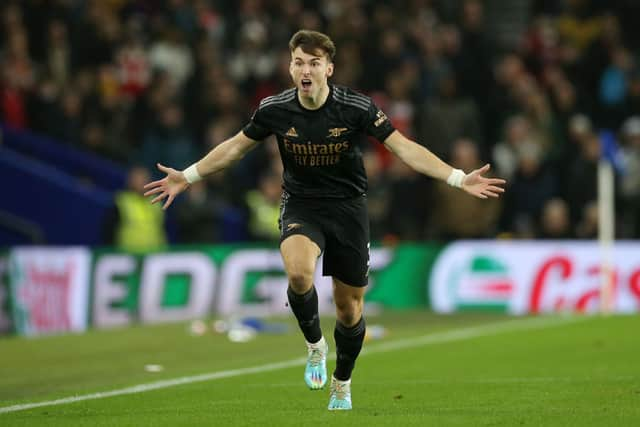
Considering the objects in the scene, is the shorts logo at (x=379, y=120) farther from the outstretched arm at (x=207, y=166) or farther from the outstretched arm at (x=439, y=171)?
the outstretched arm at (x=207, y=166)

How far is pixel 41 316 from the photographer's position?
18000 millimetres

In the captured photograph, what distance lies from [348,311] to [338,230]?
0.54 metres

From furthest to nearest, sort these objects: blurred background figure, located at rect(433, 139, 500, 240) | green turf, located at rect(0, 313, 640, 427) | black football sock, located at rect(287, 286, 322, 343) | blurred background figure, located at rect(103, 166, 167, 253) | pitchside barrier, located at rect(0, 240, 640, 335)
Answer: blurred background figure, located at rect(433, 139, 500, 240), blurred background figure, located at rect(103, 166, 167, 253), pitchside barrier, located at rect(0, 240, 640, 335), black football sock, located at rect(287, 286, 322, 343), green turf, located at rect(0, 313, 640, 427)

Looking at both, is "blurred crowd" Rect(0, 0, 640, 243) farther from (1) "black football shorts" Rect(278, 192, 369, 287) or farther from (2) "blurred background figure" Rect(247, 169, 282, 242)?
(1) "black football shorts" Rect(278, 192, 369, 287)

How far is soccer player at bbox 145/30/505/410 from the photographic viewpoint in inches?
355

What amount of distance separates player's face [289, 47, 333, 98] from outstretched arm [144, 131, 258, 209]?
590mm

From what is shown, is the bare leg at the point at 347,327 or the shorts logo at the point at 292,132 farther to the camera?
the bare leg at the point at 347,327

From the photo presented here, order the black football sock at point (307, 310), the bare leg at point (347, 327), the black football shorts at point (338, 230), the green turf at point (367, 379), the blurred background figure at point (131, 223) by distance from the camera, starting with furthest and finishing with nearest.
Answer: the blurred background figure at point (131, 223)
the bare leg at point (347, 327)
the black football shorts at point (338, 230)
the black football sock at point (307, 310)
the green turf at point (367, 379)

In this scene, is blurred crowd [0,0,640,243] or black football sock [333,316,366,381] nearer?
black football sock [333,316,366,381]

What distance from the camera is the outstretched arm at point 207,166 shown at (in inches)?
370

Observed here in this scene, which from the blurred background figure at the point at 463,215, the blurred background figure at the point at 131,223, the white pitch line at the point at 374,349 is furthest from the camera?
the blurred background figure at the point at 463,215

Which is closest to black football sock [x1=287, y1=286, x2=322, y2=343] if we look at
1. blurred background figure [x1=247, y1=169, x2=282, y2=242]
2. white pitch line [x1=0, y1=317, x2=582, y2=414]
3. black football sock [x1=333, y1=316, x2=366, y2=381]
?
black football sock [x1=333, y1=316, x2=366, y2=381]

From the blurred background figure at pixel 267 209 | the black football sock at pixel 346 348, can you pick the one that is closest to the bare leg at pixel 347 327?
the black football sock at pixel 346 348

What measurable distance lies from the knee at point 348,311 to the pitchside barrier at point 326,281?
9.41 metres
